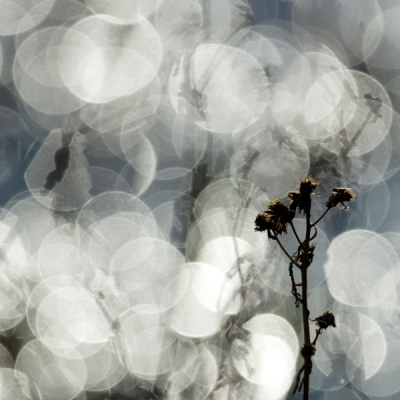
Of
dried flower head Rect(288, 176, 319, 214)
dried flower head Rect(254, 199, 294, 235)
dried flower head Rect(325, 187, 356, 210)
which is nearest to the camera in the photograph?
dried flower head Rect(288, 176, 319, 214)

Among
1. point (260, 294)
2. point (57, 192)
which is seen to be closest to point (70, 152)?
point (57, 192)

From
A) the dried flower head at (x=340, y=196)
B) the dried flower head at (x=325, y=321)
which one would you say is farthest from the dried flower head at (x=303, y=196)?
the dried flower head at (x=325, y=321)

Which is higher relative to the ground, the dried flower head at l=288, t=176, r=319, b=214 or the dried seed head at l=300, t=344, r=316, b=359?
the dried flower head at l=288, t=176, r=319, b=214

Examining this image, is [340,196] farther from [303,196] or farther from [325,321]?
[325,321]

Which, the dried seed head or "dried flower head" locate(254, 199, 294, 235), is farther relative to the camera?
"dried flower head" locate(254, 199, 294, 235)

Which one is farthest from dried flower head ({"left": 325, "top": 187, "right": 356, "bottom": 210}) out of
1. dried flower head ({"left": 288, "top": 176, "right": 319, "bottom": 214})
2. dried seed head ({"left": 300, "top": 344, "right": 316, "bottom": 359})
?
dried seed head ({"left": 300, "top": 344, "right": 316, "bottom": 359})

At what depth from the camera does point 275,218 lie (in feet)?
8.18

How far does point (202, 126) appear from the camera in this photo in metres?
4.67

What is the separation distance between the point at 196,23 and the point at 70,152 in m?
2.40

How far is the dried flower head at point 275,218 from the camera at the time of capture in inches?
97.6

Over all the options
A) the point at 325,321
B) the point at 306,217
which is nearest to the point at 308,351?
the point at 325,321

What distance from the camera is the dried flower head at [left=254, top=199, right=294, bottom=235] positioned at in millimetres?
2479

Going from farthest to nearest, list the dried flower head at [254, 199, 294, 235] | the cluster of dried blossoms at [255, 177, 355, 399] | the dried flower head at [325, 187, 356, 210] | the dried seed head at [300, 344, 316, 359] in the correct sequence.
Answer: the dried flower head at [325, 187, 356, 210], the dried flower head at [254, 199, 294, 235], the cluster of dried blossoms at [255, 177, 355, 399], the dried seed head at [300, 344, 316, 359]

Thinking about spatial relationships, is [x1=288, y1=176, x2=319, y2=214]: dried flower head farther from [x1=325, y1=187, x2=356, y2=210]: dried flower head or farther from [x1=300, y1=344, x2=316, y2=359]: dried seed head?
[x1=300, y1=344, x2=316, y2=359]: dried seed head
